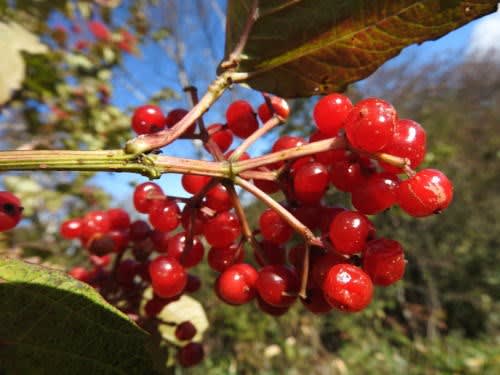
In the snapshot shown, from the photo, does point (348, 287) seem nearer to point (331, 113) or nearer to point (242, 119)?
point (331, 113)

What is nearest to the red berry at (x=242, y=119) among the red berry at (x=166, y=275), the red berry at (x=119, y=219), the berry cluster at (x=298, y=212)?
the berry cluster at (x=298, y=212)

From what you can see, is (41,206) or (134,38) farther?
(134,38)

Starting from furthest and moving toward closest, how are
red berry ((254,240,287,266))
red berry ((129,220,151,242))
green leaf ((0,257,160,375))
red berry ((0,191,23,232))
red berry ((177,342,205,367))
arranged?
red berry ((177,342,205,367)) → red berry ((129,220,151,242)) → red berry ((254,240,287,266)) → red berry ((0,191,23,232)) → green leaf ((0,257,160,375))

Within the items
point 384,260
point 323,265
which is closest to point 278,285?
point 323,265

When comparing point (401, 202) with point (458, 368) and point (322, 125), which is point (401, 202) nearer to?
point (322, 125)

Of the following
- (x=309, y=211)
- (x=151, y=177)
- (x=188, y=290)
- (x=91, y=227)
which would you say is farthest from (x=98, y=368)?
(x=91, y=227)

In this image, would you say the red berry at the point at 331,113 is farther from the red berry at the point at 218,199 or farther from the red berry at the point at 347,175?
the red berry at the point at 218,199

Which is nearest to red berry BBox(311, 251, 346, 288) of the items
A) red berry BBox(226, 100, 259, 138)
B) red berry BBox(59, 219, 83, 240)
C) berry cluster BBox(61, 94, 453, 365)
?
berry cluster BBox(61, 94, 453, 365)

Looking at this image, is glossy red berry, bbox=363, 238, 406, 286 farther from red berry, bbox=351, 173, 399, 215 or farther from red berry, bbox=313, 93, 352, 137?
red berry, bbox=313, 93, 352, 137
